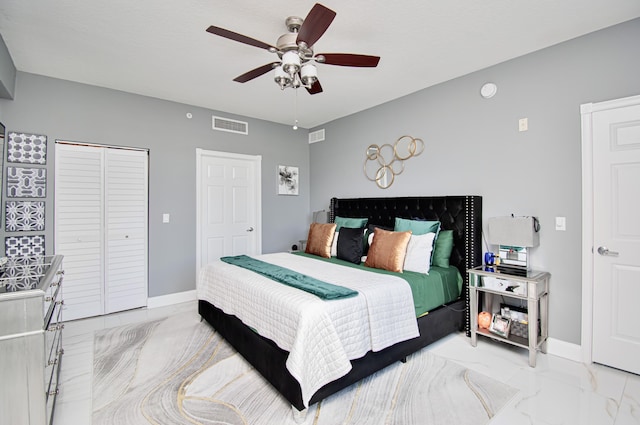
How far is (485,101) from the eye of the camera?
10.4 ft

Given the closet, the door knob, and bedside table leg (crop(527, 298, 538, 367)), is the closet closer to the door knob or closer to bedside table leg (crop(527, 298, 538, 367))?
bedside table leg (crop(527, 298, 538, 367))

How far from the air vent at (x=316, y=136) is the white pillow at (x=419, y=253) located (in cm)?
284

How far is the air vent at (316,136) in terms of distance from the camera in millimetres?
5301

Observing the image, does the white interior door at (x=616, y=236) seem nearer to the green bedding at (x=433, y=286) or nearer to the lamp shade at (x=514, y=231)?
the lamp shade at (x=514, y=231)

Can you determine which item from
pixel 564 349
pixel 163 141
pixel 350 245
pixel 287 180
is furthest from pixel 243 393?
pixel 287 180

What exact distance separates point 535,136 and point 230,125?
Answer: 12.6 feet

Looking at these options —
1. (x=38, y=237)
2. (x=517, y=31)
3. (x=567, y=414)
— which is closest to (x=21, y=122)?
(x=38, y=237)

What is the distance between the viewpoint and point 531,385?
2.24 meters

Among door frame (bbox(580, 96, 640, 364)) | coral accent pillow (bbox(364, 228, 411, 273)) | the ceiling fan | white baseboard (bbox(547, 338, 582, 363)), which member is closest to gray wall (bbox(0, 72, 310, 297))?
the ceiling fan

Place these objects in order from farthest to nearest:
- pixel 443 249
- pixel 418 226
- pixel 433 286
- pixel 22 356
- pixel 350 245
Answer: pixel 350 245 → pixel 418 226 → pixel 443 249 → pixel 433 286 → pixel 22 356

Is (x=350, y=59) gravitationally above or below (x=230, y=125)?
below

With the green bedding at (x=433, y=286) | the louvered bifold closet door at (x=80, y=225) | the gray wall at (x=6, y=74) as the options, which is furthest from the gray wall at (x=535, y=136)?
the gray wall at (x=6, y=74)

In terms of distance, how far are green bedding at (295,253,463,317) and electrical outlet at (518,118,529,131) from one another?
1494 millimetres

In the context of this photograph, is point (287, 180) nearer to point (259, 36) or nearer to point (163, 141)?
point (163, 141)
